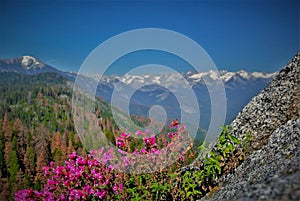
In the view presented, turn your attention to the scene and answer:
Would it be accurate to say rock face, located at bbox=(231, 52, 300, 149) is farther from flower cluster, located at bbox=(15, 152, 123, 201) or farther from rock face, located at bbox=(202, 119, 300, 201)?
flower cluster, located at bbox=(15, 152, 123, 201)

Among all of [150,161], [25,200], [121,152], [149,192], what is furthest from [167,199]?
[25,200]

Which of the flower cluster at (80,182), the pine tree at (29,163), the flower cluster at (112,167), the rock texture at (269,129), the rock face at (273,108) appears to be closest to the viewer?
the rock texture at (269,129)

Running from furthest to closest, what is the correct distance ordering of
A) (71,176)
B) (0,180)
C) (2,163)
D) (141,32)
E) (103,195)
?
(2,163)
(0,180)
(141,32)
(71,176)
(103,195)

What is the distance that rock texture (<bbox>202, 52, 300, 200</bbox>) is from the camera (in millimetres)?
4582

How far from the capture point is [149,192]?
6.13 m

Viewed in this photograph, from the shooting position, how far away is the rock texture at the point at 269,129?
4582 mm

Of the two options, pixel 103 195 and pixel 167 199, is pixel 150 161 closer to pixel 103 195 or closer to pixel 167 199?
pixel 167 199

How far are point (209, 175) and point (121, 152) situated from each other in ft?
7.71

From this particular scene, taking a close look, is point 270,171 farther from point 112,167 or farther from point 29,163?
point 29,163

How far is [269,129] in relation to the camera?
20.0 ft

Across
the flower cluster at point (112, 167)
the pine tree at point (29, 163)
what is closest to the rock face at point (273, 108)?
the flower cluster at point (112, 167)

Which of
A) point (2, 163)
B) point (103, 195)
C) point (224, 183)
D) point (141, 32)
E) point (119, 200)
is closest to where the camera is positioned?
point (224, 183)

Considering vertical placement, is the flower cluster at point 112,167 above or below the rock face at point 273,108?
below

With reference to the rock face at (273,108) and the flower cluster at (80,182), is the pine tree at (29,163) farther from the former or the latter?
the rock face at (273,108)
